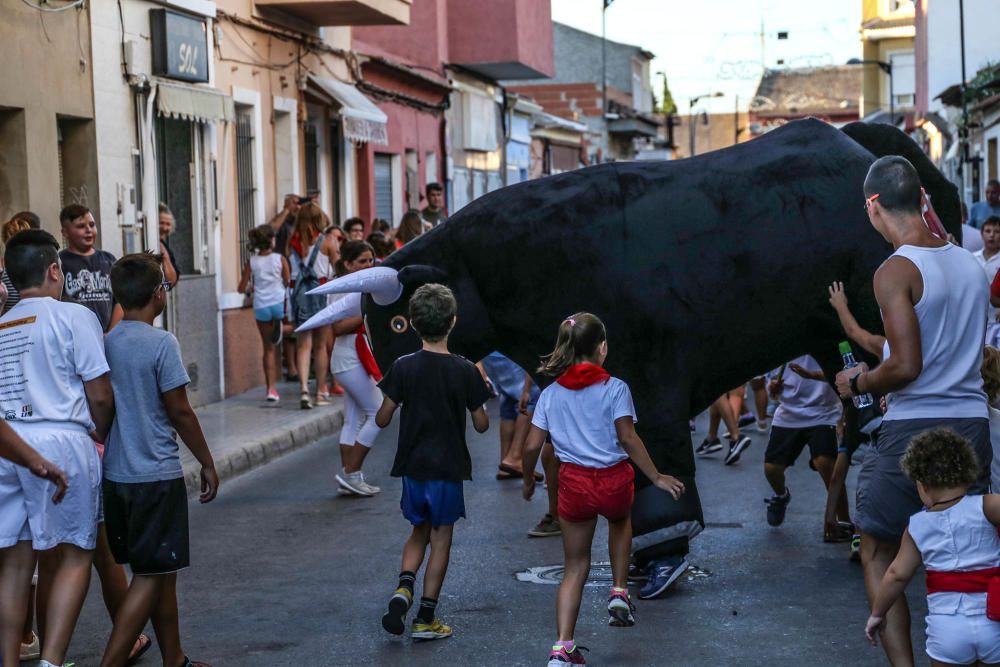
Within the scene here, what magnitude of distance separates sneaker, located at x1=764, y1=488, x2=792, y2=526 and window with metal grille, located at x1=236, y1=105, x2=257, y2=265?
984 centimetres

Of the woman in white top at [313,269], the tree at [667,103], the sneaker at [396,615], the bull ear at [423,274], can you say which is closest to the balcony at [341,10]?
the woman in white top at [313,269]

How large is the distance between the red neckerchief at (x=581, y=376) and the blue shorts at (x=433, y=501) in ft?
2.50

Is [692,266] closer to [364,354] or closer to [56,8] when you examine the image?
[364,354]

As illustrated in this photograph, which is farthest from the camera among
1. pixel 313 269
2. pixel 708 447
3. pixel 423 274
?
pixel 313 269

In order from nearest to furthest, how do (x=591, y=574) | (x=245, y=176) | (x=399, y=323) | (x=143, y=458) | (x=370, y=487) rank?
(x=143, y=458) → (x=591, y=574) → (x=399, y=323) → (x=370, y=487) → (x=245, y=176)

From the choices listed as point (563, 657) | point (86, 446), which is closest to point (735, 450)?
point (563, 657)

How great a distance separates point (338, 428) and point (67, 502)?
8.90 m

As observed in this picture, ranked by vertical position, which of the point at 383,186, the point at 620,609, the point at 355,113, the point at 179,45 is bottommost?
the point at 620,609

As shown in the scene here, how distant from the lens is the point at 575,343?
6551mm

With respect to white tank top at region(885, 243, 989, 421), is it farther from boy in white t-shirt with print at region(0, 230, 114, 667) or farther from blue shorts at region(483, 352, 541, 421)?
blue shorts at region(483, 352, 541, 421)

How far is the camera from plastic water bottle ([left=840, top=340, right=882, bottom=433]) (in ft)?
21.1

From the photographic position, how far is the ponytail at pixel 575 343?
6.54 m

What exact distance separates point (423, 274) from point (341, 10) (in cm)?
1194

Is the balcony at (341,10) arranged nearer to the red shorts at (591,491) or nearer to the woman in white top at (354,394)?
the woman in white top at (354,394)
